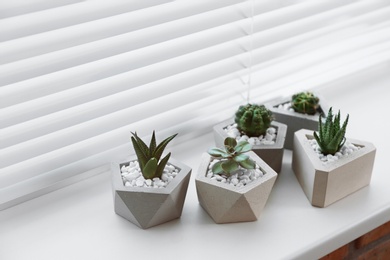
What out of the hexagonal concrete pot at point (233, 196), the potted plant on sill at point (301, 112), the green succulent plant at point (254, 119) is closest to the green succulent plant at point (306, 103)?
the potted plant on sill at point (301, 112)

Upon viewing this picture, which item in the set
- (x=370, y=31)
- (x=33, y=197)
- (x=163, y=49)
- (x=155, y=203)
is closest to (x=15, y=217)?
(x=33, y=197)

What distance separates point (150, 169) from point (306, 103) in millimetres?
446

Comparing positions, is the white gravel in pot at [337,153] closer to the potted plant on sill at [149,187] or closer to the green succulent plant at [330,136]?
the green succulent plant at [330,136]

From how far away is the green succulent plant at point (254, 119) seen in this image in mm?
1378

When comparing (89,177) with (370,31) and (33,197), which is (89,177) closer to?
(33,197)

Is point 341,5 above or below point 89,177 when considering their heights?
above

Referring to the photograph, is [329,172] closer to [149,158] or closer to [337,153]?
[337,153]

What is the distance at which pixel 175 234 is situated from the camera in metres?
1.27

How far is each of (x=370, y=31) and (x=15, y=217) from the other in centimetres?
108

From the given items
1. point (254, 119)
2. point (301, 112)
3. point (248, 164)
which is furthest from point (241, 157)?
point (301, 112)

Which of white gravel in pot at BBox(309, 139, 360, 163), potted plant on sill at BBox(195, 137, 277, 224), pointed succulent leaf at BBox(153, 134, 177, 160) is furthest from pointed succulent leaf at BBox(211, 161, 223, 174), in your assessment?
white gravel in pot at BBox(309, 139, 360, 163)

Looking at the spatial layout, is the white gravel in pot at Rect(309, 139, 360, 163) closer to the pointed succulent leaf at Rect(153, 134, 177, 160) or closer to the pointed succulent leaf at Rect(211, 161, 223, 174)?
the pointed succulent leaf at Rect(211, 161, 223, 174)

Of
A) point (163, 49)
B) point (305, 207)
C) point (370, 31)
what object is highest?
point (163, 49)

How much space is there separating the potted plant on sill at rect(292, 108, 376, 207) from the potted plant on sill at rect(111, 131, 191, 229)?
0.87ft
